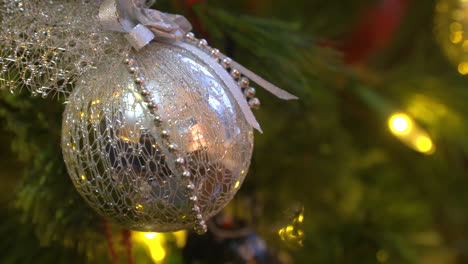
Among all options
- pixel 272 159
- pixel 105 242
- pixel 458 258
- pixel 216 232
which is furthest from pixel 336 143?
pixel 458 258

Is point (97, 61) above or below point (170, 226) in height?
above

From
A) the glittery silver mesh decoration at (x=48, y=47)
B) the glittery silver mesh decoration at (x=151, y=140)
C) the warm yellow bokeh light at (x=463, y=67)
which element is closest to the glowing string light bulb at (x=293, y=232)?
the glittery silver mesh decoration at (x=151, y=140)

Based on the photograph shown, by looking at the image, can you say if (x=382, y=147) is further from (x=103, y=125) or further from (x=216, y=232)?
(x=103, y=125)

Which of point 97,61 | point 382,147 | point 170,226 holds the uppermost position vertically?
point 97,61

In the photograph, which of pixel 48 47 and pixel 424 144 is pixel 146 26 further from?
pixel 424 144

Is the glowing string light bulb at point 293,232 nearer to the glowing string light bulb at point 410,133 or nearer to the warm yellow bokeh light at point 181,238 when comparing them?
the warm yellow bokeh light at point 181,238

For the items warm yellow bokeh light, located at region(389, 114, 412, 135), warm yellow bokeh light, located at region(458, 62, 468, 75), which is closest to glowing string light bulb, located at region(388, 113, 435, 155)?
warm yellow bokeh light, located at region(389, 114, 412, 135)

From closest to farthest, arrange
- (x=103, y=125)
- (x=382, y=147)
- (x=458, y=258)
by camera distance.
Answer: (x=103, y=125) < (x=382, y=147) < (x=458, y=258)
